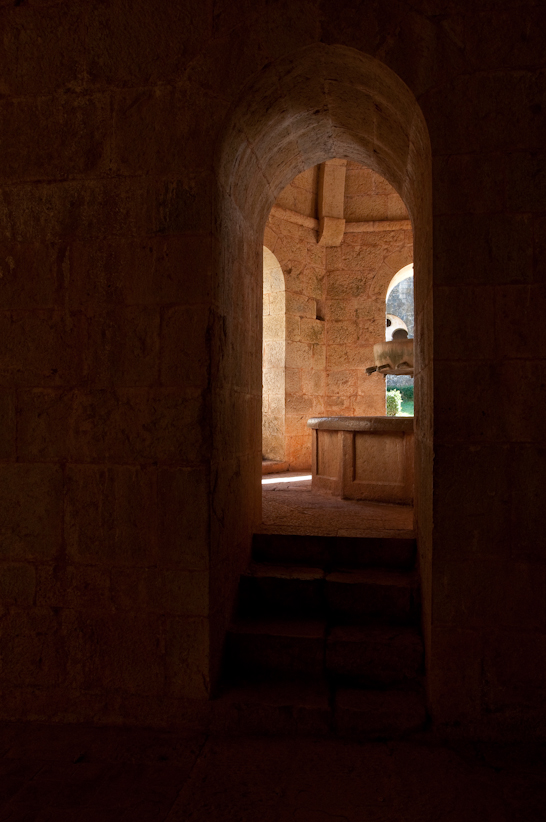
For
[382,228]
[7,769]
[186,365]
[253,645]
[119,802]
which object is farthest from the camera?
[382,228]

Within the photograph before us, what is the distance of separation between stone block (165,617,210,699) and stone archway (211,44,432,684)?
0.57 ft

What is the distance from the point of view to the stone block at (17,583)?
2.58 meters

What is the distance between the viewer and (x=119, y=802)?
2.04 meters

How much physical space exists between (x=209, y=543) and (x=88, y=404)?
840 millimetres

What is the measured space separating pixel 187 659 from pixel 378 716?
2.87ft

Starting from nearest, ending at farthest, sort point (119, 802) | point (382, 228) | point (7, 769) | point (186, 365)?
point (119, 802), point (7, 769), point (186, 365), point (382, 228)

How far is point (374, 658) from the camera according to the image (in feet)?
8.68

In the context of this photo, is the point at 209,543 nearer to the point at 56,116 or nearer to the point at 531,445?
the point at 531,445

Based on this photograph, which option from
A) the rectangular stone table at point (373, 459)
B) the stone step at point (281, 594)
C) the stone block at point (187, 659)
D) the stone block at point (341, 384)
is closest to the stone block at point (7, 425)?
the stone block at point (187, 659)

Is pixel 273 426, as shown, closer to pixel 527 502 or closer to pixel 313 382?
pixel 313 382

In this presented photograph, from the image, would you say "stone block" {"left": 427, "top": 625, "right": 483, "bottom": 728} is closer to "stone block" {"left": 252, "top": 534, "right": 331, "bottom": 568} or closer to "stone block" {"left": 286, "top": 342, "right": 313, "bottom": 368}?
"stone block" {"left": 252, "top": 534, "right": 331, "bottom": 568}

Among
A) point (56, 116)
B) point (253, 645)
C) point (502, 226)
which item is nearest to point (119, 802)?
point (253, 645)

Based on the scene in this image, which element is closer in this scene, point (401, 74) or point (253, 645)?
point (401, 74)

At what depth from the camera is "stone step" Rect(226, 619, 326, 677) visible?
2.68 meters
